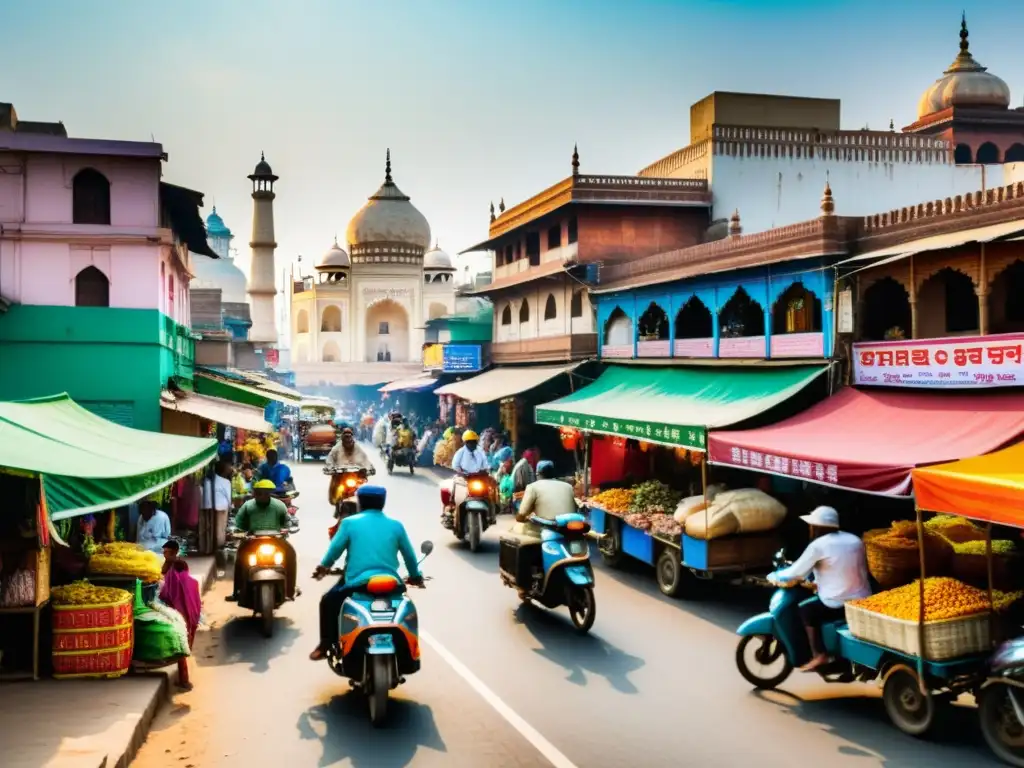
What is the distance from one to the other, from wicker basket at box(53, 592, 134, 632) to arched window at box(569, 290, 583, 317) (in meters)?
17.5

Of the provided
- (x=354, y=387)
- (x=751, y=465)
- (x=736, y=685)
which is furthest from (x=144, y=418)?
(x=354, y=387)

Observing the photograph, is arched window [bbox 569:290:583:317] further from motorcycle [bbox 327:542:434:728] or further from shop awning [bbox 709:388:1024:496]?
motorcycle [bbox 327:542:434:728]

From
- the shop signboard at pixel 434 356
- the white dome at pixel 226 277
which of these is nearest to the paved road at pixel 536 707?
the shop signboard at pixel 434 356

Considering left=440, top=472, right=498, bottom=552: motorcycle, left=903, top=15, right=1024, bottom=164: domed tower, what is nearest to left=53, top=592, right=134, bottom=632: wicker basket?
left=440, top=472, right=498, bottom=552: motorcycle

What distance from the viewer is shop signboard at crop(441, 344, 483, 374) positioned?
1228 inches

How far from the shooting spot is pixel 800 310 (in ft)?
49.0

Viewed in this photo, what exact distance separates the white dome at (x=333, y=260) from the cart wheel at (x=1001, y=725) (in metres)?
57.7

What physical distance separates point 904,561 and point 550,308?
1889 centimetres

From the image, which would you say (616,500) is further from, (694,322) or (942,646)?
(694,322)

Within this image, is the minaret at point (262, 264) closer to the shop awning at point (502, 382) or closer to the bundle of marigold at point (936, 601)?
the shop awning at point (502, 382)

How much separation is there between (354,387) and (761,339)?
5120 centimetres

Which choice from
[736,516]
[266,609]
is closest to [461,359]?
[736,516]

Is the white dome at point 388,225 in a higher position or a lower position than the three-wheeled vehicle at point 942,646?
higher

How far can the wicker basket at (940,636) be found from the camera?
20.9 ft
